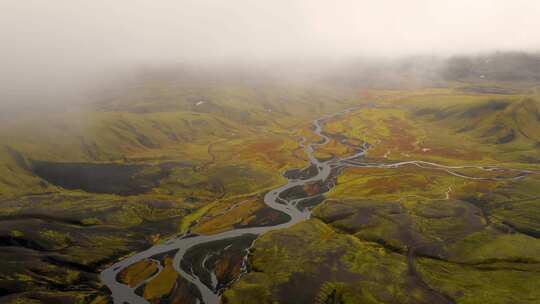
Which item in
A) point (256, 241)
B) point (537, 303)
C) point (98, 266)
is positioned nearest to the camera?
point (537, 303)

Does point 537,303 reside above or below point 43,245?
below

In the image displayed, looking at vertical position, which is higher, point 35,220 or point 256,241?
point 35,220

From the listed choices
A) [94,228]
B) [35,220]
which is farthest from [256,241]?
[35,220]

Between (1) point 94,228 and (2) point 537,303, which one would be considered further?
(1) point 94,228

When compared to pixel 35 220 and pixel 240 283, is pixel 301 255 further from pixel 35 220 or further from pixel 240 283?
pixel 35 220

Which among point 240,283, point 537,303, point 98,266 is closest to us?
point 537,303

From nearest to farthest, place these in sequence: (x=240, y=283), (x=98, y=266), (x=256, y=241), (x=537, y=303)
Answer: (x=537, y=303), (x=240, y=283), (x=98, y=266), (x=256, y=241)

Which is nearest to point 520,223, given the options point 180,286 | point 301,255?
point 301,255

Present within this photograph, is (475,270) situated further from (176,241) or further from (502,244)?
(176,241)

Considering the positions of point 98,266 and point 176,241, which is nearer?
point 98,266
